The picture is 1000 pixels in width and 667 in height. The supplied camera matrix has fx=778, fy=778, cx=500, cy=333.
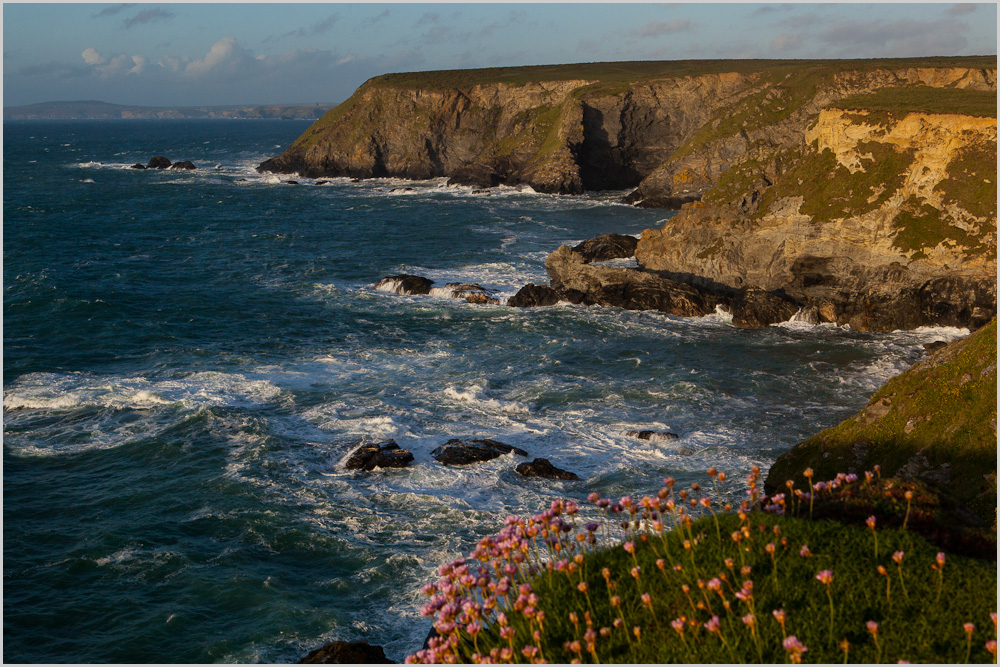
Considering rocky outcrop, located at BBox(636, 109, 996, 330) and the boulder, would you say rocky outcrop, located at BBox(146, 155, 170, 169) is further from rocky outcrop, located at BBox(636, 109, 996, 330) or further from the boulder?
rocky outcrop, located at BBox(636, 109, 996, 330)

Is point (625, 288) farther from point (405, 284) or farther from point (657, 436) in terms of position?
point (657, 436)

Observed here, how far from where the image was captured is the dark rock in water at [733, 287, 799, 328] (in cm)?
4428

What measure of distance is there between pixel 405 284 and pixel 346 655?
137 feet

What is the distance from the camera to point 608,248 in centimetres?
6103

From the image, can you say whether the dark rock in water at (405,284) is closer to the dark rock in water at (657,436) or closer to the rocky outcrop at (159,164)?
the dark rock in water at (657,436)

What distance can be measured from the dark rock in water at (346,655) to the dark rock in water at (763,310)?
33.6 meters

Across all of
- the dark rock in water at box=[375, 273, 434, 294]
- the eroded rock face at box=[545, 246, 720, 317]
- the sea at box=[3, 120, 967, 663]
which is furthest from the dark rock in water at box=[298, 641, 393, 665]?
the dark rock in water at box=[375, 273, 434, 294]

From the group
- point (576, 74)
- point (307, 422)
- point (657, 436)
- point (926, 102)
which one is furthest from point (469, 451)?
point (576, 74)

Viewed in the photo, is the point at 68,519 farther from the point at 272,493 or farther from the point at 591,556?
the point at 591,556

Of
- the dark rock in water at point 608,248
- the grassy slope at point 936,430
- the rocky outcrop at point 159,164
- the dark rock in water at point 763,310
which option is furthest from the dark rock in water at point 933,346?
the rocky outcrop at point 159,164

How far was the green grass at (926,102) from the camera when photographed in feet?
145

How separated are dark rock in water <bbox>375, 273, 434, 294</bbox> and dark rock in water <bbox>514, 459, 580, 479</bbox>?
96.1ft

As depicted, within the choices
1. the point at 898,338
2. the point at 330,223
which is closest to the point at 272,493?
the point at 898,338

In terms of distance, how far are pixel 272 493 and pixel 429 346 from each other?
702 inches
